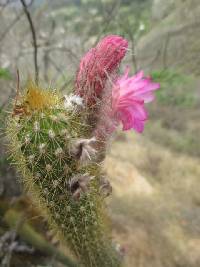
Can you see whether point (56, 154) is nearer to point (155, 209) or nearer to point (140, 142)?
point (155, 209)

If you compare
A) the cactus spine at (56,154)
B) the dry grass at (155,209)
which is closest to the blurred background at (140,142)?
the dry grass at (155,209)

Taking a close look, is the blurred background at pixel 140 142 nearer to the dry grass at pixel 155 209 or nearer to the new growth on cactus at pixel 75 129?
the dry grass at pixel 155 209

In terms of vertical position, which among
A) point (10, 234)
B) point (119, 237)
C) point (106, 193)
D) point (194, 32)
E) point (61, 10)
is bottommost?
point (119, 237)

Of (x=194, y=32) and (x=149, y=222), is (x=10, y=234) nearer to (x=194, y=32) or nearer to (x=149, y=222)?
(x=149, y=222)

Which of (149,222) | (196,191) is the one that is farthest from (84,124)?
(196,191)

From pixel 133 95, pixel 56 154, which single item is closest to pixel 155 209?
pixel 133 95

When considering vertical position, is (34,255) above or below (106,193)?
below
